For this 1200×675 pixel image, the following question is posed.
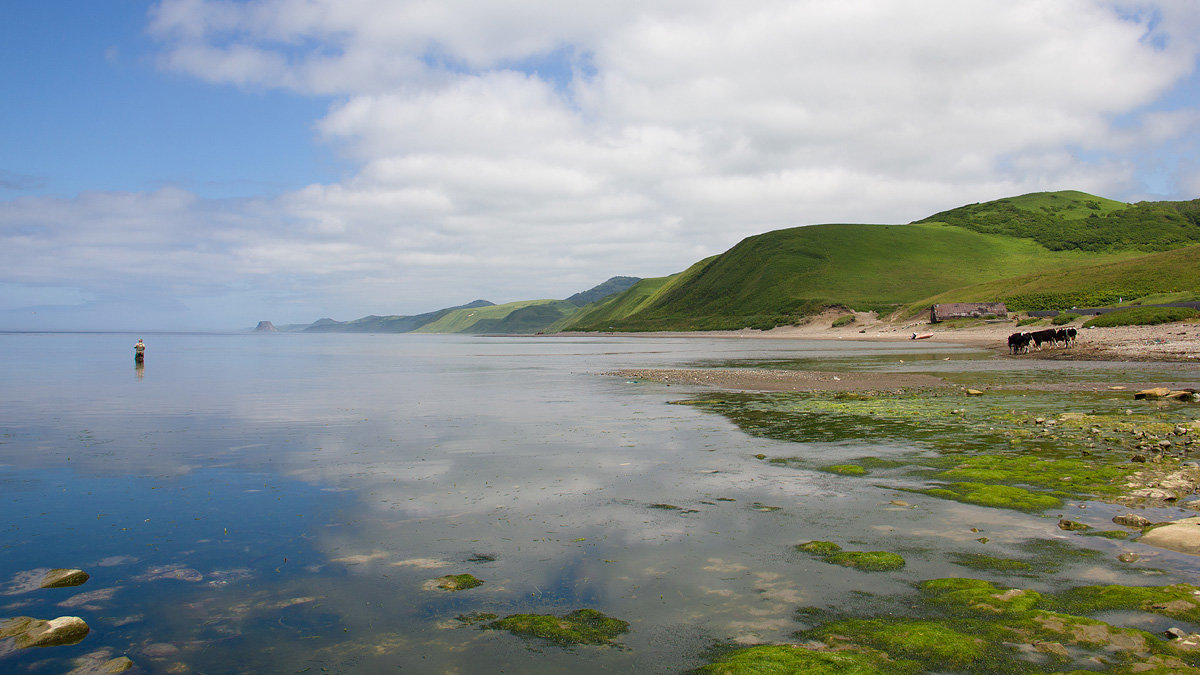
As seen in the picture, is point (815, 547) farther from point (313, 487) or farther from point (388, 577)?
point (313, 487)

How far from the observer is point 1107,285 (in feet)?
431

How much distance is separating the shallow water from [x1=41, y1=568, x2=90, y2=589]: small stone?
0.21 metres

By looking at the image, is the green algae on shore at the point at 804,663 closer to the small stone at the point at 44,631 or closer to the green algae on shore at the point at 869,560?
the green algae on shore at the point at 869,560

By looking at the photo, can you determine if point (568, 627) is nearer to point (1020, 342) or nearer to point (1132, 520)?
point (1132, 520)

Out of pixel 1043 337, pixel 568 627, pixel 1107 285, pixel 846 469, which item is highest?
pixel 1107 285

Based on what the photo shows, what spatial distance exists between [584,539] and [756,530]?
328 cm

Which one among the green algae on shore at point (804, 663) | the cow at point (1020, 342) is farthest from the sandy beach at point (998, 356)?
the green algae on shore at point (804, 663)

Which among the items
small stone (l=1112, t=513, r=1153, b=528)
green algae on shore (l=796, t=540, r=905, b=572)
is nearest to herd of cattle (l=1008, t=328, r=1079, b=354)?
small stone (l=1112, t=513, r=1153, b=528)

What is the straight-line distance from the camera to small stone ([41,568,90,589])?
33.6 feet

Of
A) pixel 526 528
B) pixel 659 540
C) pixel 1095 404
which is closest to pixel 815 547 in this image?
pixel 659 540

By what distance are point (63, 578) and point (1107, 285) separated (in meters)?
162

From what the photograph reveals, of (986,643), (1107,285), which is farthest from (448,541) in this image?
(1107,285)

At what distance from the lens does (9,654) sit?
8.01 m

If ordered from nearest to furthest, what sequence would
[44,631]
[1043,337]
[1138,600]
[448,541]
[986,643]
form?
[986,643], [44,631], [1138,600], [448,541], [1043,337]
